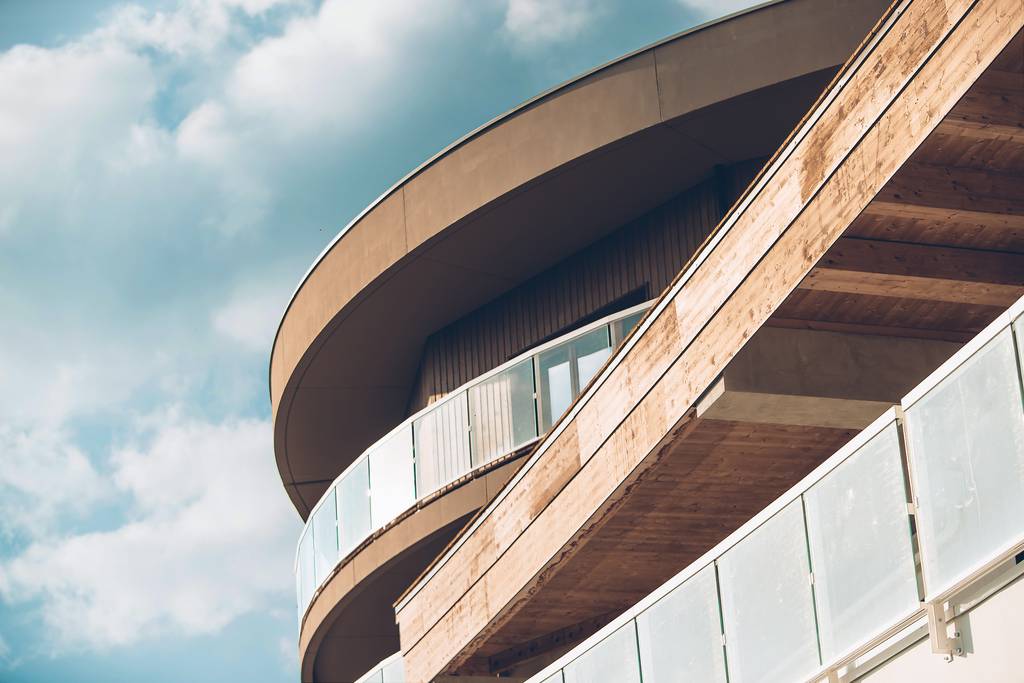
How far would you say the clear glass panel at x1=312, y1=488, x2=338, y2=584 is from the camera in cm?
2353

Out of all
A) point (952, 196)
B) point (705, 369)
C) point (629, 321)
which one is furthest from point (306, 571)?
point (952, 196)

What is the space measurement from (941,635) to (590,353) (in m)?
10.7

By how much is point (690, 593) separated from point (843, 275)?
2.51m

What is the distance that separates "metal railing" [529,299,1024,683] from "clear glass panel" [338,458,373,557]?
11995 millimetres

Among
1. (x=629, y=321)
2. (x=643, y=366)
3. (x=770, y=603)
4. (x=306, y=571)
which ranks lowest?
(x=770, y=603)

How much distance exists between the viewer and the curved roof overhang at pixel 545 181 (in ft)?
58.4

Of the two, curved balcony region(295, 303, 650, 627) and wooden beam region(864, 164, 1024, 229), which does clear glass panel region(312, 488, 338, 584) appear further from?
wooden beam region(864, 164, 1024, 229)

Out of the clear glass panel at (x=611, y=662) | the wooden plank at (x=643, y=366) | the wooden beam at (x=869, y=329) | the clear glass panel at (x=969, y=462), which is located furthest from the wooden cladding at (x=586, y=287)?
the clear glass panel at (x=969, y=462)

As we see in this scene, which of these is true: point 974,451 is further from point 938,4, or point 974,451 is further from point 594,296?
point 594,296

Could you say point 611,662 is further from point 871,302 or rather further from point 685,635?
point 871,302

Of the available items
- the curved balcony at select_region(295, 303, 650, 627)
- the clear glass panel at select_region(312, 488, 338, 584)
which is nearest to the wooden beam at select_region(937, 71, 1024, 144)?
the curved balcony at select_region(295, 303, 650, 627)

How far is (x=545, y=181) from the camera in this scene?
1948 cm

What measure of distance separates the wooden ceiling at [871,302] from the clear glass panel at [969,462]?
1.61m

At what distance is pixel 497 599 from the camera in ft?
50.9
